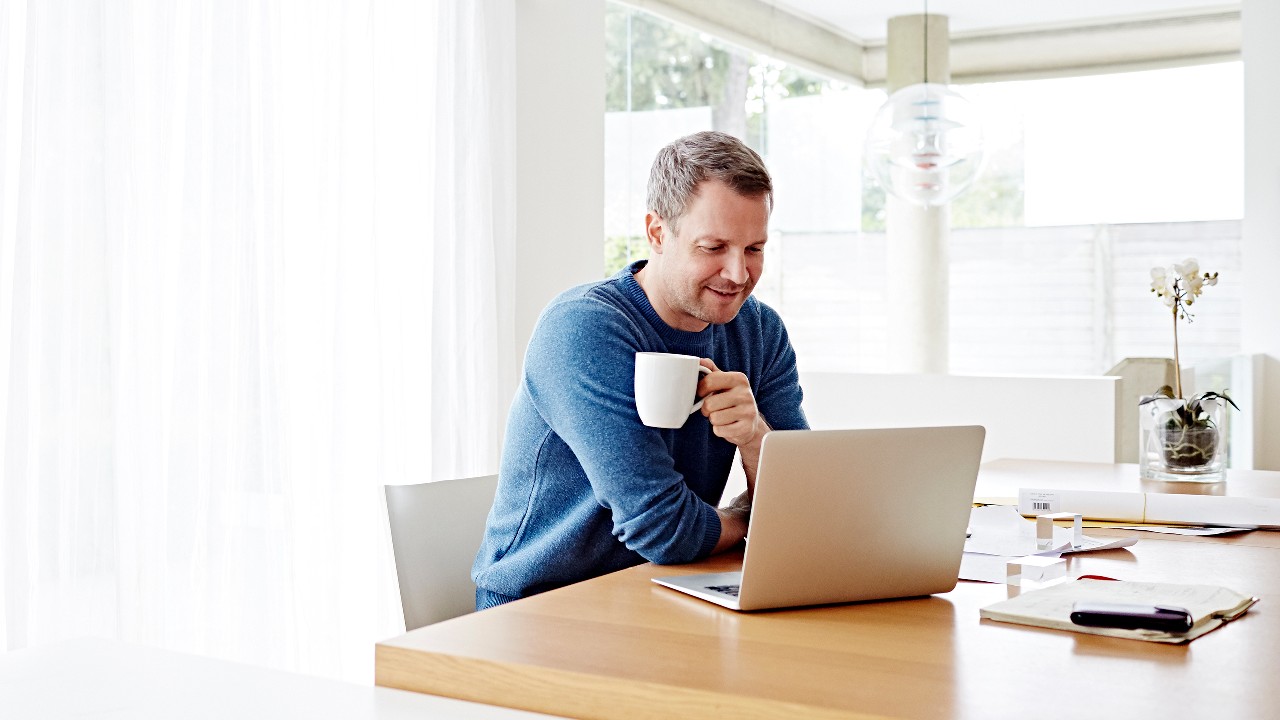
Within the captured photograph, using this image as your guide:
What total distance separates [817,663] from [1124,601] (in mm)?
369

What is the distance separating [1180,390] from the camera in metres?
2.25

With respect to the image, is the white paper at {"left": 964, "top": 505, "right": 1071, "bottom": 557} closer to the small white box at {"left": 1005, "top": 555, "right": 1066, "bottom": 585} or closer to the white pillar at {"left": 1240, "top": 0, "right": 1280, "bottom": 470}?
the small white box at {"left": 1005, "top": 555, "right": 1066, "bottom": 585}

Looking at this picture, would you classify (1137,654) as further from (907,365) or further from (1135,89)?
(1135,89)

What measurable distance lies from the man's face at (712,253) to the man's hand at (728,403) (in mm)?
212

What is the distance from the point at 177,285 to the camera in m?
2.44

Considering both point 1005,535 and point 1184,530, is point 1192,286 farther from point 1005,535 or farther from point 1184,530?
point 1005,535

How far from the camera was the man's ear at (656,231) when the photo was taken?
69.9 inches

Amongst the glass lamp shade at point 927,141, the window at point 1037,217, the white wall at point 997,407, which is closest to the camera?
the white wall at point 997,407

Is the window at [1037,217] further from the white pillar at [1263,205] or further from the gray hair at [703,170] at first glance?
the gray hair at [703,170]

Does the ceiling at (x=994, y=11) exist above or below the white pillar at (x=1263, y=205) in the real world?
above

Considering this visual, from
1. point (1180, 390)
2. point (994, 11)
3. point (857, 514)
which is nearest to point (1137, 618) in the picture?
point (857, 514)

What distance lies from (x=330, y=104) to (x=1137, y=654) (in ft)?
7.58

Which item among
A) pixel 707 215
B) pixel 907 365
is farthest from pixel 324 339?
pixel 907 365

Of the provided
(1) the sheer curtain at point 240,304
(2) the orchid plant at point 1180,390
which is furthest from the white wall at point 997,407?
(2) the orchid plant at point 1180,390
